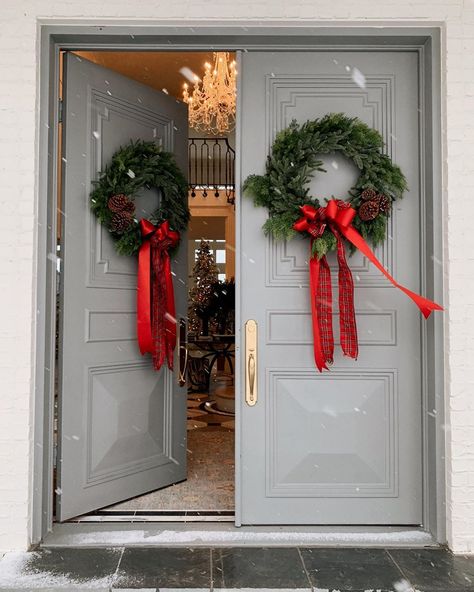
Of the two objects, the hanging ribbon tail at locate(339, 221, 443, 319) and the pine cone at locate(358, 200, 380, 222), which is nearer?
the hanging ribbon tail at locate(339, 221, 443, 319)

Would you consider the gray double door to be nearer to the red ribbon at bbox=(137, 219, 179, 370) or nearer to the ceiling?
the red ribbon at bbox=(137, 219, 179, 370)

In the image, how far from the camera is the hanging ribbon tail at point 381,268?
253 centimetres

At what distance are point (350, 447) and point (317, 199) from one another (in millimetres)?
1289

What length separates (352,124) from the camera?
273 centimetres

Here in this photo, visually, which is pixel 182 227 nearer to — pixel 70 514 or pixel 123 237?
pixel 123 237

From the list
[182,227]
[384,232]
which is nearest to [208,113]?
[182,227]

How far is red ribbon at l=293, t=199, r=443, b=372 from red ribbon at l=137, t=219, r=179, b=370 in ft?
2.88

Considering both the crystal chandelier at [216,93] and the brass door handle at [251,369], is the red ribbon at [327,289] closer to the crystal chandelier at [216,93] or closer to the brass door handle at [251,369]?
the brass door handle at [251,369]

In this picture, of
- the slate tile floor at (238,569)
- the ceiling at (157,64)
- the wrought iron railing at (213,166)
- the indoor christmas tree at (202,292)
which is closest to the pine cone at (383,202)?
the slate tile floor at (238,569)

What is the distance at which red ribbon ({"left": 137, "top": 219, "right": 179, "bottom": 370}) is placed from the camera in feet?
10.1

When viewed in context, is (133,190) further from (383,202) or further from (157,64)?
(157,64)

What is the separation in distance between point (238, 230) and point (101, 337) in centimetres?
97

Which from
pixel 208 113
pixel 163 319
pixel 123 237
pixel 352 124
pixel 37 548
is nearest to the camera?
pixel 37 548

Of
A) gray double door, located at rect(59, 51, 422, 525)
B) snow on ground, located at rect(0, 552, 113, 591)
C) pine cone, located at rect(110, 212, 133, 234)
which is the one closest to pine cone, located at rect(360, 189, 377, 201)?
gray double door, located at rect(59, 51, 422, 525)
